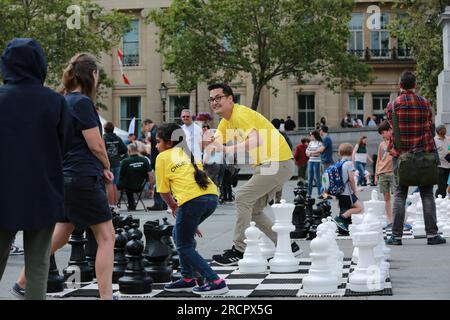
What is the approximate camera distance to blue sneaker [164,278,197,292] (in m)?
7.81

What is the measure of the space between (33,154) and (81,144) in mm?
1324

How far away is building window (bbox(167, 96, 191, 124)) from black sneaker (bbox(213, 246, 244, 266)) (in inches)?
1921

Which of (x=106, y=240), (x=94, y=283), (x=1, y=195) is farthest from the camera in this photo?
(x=94, y=283)

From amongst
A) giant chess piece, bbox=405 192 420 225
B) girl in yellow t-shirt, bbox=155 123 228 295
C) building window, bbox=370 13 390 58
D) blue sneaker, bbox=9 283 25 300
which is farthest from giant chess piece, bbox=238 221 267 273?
building window, bbox=370 13 390 58

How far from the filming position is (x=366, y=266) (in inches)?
304

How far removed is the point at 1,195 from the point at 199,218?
99.7 inches

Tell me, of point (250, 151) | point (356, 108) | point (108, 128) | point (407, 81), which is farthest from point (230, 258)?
point (356, 108)

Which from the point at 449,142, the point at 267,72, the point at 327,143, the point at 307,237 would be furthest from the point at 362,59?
the point at 307,237

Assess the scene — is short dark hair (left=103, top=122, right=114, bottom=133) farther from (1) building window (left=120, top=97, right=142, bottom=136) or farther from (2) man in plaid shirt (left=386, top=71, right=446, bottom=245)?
(1) building window (left=120, top=97, right=142, bottom=136)

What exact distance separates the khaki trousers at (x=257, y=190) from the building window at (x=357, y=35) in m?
49.6

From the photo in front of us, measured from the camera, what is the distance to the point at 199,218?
7.72 metres

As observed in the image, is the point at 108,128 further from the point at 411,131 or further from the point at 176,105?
the point at 176,105

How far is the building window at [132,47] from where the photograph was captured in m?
59.4

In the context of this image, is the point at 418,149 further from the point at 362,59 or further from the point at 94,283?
the point at 362,59
